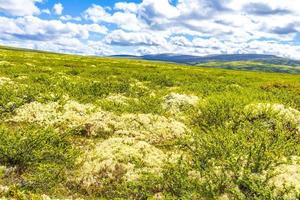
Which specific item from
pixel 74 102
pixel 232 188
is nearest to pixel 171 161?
pixel 232 188

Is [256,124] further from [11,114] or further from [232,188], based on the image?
[11,114]

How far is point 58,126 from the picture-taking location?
21.0 meters

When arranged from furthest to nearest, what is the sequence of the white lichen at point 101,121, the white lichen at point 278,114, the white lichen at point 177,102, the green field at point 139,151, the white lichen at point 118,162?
the white lichen at point 177,102
the white lichen at point 278,114
the white lichen at point 101,121
the white lichen at point 118,162
the green field at point 139,151

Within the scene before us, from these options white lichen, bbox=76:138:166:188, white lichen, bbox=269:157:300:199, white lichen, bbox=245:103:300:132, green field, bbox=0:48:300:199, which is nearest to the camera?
white lichen, bbox=269:157:300:199

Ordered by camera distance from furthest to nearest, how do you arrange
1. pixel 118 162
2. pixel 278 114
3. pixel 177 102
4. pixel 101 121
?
pixel 177 102
pixel 278 114
pixel 101 121
pixel 118 162

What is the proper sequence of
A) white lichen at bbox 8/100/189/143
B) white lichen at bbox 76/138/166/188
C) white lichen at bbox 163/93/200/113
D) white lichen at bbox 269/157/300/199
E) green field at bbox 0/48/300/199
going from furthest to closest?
white lichen at bbox 163/93/200/113
white lichen at bbox 8/100/189/143
white lichen at bbox 76/138/166/188
green field at bbox 0/48/300/199
white lichen at bbox 269/157/300/199

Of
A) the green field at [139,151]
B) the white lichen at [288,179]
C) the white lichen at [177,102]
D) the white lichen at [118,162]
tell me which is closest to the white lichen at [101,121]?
the green field at [139,151]

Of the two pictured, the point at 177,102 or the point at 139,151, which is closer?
the point at 139,151

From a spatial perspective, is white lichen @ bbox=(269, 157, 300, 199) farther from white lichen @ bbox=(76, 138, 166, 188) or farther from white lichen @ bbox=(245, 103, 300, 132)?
white lichen @ bbox=(245, 103, 300, 132)

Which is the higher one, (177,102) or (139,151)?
(177,102)

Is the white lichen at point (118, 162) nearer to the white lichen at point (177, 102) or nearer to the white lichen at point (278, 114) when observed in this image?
the white lichen at point (177, 102)

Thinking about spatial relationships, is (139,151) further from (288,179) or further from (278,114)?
(278,114)

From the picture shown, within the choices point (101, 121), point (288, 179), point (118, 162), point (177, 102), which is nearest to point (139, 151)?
point (118, 162)

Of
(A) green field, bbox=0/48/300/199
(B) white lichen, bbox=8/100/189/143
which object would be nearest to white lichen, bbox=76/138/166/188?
(A) green field, bbox=0/48/300/199
